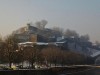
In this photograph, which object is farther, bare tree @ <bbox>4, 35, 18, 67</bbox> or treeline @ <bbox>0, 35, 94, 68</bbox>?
treeline @ <bbox>0, 35, 94, 68</bbox>

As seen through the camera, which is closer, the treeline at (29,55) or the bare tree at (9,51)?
the bare tree at (9,51)

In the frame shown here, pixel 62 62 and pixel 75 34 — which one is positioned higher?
pixel 75 34

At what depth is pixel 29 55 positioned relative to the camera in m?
76.4

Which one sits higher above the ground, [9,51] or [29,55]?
[9,51]

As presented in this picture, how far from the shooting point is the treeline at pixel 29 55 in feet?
212

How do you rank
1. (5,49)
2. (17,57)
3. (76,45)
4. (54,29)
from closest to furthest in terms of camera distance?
(5,49)
(17,57)
(76,45)
(54,29)

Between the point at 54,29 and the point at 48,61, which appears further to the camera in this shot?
the point at 54,29

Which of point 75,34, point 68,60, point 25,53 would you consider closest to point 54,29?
point 75,34

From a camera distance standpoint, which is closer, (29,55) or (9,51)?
(9,51)

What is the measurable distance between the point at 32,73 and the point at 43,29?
129798 mm

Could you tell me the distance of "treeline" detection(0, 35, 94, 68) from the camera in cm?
6450

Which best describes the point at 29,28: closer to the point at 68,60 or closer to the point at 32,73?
the point at 68,60

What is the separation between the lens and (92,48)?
172m

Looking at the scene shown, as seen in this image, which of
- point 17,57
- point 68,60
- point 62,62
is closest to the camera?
point 17,57
